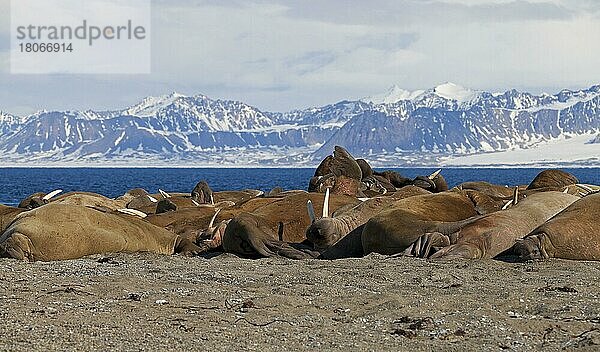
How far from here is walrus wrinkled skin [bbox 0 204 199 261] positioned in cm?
1059

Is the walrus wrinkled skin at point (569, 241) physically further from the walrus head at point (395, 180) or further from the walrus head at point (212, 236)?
the walrus head at point (395, 180)

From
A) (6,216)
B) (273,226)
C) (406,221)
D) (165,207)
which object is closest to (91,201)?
(165,207)

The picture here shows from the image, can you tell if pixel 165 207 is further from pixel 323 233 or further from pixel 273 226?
pixel 323 233

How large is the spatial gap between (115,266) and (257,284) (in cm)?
222

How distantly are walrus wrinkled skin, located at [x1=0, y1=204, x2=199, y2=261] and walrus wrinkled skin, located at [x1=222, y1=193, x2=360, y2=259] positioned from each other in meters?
1.24

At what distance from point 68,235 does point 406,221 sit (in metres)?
4.09

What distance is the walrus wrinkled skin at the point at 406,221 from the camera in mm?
10461

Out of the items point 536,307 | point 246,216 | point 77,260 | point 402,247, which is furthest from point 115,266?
point 536,307

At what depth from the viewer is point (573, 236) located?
972cm

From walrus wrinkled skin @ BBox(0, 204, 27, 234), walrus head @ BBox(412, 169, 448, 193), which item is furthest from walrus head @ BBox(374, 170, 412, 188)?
walrus wrinkled skin @ BBox(0, 204, 27, 234)

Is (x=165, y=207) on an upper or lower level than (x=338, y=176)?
lower

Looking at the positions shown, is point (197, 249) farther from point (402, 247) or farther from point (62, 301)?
point (62, 301)

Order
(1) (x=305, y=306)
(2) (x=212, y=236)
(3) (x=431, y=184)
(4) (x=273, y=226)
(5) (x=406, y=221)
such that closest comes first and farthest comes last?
(1) (x=305, y=306) → (5) (x=406, y=221) → (4) (x=273, y=226) → (2) (x=212, y=236) → (3) (x=431, y=184)

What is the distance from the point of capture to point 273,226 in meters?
12.0
